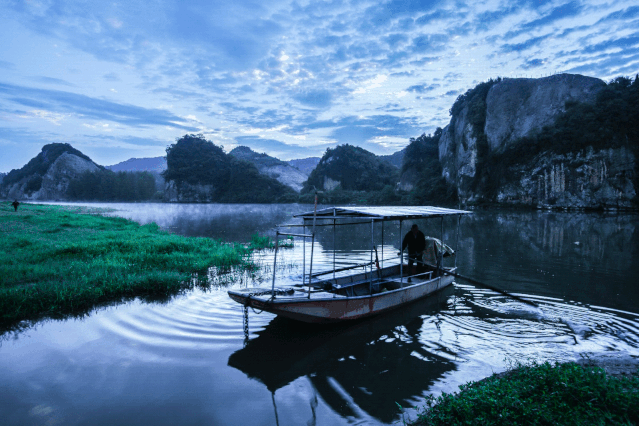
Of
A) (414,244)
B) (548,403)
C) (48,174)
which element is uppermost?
(48,174)

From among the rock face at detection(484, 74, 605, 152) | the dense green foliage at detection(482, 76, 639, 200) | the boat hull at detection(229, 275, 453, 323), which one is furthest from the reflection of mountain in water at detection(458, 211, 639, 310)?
the rock face at detection(484, 74, 605, 152)

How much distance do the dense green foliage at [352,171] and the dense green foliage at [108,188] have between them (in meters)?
61.2

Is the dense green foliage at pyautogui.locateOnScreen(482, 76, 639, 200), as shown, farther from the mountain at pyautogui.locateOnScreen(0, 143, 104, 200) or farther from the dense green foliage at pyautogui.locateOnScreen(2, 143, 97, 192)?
the dense green foliage at pyautogui.locateOnScreen(2, 143, 97, 192)

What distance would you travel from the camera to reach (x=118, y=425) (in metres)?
4.27

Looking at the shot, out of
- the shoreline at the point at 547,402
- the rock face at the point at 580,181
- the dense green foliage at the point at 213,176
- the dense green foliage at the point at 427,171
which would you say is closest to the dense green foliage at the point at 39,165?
the dense green foliage at the point at 213,176

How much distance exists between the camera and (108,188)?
125562 mm

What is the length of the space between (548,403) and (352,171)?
115 metres

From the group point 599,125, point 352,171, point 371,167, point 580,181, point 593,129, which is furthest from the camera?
point 371,167

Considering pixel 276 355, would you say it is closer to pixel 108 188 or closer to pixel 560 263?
pixel 560 263

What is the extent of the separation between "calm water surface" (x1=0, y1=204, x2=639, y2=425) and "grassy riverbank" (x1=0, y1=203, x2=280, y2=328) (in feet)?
2.18

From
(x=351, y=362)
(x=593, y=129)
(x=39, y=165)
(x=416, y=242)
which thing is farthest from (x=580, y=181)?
(x=39, y=165)

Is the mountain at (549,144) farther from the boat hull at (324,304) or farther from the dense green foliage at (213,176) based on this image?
the dense green foliage at (213,176)

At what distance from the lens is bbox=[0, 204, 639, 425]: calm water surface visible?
4.64 meters

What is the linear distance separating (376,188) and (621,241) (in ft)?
300
